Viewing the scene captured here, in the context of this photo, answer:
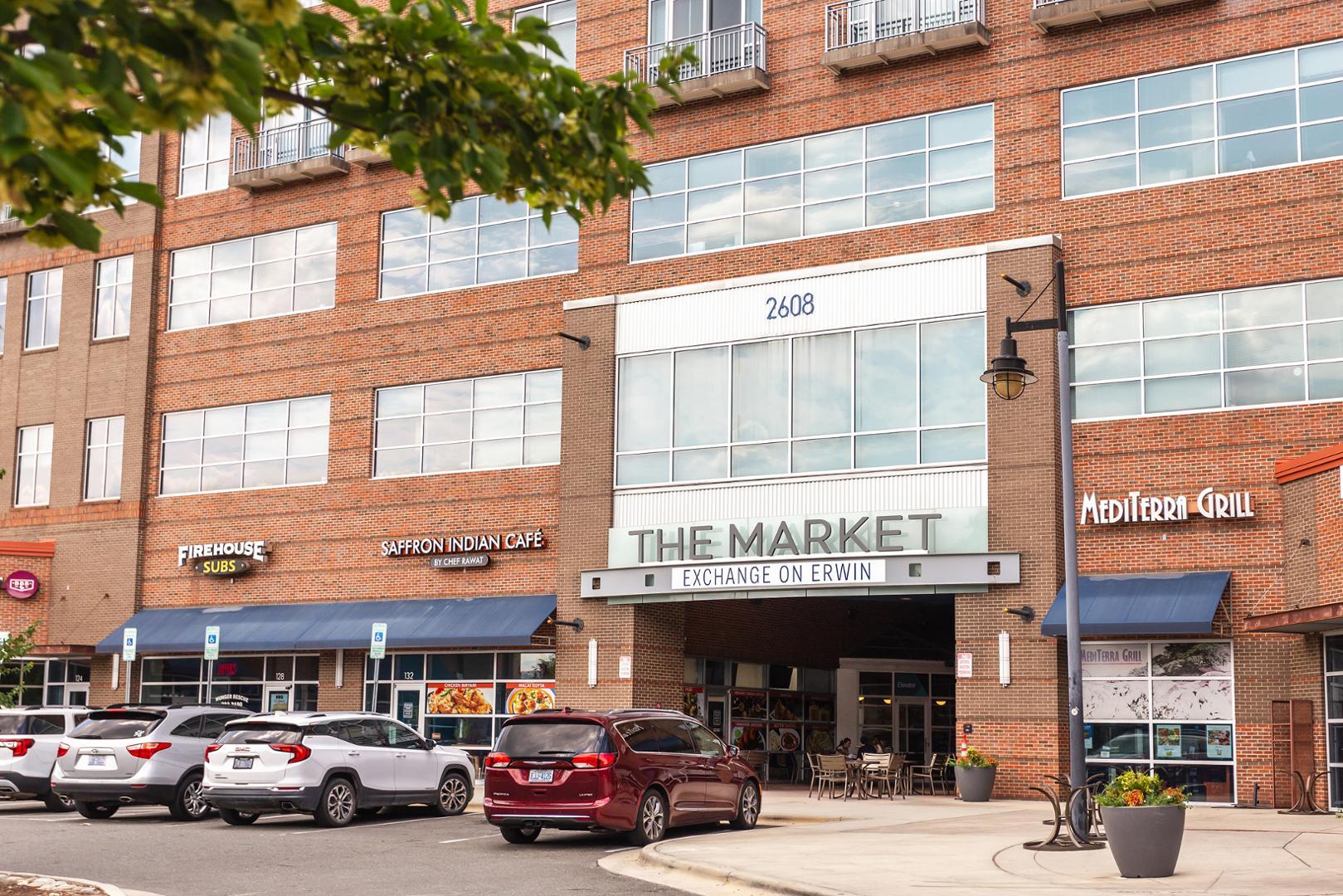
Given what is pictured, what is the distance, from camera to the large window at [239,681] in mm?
36344

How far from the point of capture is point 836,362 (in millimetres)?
29406

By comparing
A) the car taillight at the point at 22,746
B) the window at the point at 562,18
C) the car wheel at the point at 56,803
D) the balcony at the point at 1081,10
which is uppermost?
the window at the point at 562,18

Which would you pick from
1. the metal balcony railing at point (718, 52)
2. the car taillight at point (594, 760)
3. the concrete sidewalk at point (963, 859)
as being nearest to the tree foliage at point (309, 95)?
the concrete sidewalk at point (963, 859)

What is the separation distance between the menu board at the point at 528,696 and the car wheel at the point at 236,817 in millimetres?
10442

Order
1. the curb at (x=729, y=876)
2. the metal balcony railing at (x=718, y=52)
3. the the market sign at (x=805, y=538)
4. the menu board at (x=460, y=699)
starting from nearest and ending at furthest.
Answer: the curb at (x=729, y=876), the the market sign at (x=805, y=538), the metal balcony railing at (x=718, y=52), the menu board at (x=460, y=699)

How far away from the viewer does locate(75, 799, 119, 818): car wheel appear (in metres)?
23.5

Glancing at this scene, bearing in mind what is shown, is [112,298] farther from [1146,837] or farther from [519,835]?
[1146,837]

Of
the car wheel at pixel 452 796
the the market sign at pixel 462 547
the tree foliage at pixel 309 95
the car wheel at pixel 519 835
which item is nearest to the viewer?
the tree foliage at pixel 309 95

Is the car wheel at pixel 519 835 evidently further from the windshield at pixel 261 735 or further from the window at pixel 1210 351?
the window at pixel 1210 351

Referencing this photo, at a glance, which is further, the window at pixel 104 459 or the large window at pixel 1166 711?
the window at pixel 104 459

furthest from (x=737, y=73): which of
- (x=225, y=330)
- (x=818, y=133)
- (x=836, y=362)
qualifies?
(x=225, y=330)

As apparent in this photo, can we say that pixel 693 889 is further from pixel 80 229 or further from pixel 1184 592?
pixel 1184 592

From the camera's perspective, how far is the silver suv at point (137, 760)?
22.3m

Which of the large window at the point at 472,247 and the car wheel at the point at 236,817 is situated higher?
the large window at the point at 472,247
